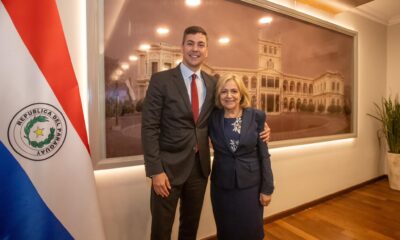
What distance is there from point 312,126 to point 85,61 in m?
2.60

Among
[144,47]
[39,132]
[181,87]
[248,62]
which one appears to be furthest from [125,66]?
[248,62]

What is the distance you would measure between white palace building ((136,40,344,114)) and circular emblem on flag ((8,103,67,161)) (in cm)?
72

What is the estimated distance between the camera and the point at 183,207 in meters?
1.63

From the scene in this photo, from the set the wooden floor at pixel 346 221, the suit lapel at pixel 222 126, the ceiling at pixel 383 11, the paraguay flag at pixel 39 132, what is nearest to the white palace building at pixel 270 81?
the suit lapel at pixel 222 126

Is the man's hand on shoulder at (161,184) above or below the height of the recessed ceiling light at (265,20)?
below

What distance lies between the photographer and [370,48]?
365cm

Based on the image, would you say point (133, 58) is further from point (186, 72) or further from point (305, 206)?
point (305, 206)

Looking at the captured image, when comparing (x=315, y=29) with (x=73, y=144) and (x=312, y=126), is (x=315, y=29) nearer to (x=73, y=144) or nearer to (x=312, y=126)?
(x=312, y=126)

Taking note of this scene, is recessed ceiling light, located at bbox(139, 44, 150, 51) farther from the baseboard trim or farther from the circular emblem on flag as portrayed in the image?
the baseboard trim

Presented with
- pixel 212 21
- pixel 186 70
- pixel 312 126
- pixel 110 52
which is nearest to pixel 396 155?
pixel 312 126

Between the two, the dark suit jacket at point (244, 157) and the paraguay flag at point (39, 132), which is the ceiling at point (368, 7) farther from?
the paraguay flag at point (39, 132)

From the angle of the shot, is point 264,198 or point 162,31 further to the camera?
point 162,31

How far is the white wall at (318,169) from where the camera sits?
69.8 inches

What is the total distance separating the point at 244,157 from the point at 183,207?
54 centimetres
